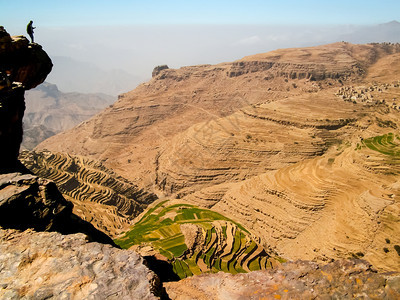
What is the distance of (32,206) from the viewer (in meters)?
11.0

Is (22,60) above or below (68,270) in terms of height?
above

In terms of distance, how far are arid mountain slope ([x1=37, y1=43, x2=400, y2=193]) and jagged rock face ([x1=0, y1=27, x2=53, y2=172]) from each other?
47.4m

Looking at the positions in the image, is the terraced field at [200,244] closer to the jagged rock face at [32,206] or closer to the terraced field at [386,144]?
the jagged rock face at [32,206]

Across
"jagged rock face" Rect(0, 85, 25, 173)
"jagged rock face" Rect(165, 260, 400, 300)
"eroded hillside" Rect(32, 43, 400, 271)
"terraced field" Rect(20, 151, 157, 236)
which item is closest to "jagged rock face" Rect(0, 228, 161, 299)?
"jagged rock face" Rect(165, 260, 400, 300)

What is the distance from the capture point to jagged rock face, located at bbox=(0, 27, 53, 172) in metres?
13.3

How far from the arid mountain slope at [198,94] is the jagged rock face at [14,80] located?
156 feet

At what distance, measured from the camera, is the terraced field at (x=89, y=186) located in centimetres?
4103

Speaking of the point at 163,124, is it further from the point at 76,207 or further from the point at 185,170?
the point at 76,207

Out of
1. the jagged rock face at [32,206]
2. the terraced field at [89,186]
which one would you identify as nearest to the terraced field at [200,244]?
the terraced field at [89,186]

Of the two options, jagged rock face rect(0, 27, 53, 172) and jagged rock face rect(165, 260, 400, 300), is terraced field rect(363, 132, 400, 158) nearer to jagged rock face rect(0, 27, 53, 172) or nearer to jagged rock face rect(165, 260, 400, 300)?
jagged rock face rect(165, 260, 400, 300)

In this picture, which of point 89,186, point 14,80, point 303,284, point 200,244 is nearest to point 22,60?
point 14,80

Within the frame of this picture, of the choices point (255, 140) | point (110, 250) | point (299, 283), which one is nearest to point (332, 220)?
point (255, 140)

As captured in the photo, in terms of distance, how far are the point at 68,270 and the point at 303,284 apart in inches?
284

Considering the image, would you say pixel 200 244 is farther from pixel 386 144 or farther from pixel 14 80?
pixel 386 144
